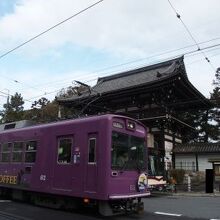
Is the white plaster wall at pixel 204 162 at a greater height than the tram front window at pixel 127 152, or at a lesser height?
greater

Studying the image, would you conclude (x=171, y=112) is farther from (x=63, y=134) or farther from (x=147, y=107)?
(x=63, y=134)

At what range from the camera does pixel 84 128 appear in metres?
12.8

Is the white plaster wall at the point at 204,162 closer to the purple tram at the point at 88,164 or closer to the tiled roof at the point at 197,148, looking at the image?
the tiled roof at the point at 197,148

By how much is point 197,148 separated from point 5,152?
18640mm

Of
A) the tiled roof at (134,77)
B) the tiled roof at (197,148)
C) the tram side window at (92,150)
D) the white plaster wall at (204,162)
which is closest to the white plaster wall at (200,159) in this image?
the white plaster wall at (204,162)

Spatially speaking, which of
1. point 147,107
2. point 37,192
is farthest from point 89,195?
point 147,107

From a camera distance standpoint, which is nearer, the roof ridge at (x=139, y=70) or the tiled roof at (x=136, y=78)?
the tiled roof at (x=136, y=78)

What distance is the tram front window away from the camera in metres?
12.3

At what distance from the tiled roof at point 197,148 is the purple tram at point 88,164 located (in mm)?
18674

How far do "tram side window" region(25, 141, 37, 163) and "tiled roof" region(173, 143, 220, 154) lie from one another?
61.4ft

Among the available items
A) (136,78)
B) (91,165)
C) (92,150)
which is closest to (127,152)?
(92,150)

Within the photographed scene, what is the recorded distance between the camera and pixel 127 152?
1275 centimetres

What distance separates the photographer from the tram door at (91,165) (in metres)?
12.1

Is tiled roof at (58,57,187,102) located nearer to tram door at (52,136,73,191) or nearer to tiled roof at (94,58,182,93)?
tiled roof at (94,58,182,93)
